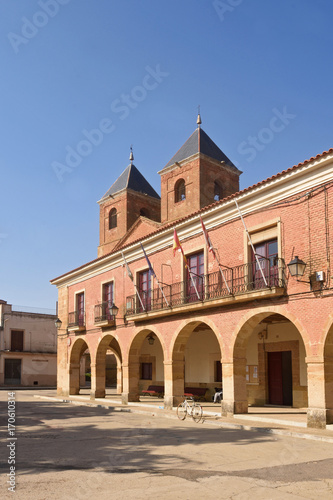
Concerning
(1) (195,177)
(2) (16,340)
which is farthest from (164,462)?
(2) (16,340)

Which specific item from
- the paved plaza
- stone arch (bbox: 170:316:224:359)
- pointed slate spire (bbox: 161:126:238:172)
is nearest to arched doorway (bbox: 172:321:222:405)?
stone arch (bbox: 170:316:224:359)

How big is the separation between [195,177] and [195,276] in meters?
9.16

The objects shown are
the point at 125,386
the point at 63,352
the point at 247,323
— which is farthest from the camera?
the point at 63,352

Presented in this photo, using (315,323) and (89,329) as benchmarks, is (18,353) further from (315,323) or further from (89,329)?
(315,323)

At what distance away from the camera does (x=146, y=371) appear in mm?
28422

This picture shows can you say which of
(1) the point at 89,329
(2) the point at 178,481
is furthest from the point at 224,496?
(1) the point at 89,329

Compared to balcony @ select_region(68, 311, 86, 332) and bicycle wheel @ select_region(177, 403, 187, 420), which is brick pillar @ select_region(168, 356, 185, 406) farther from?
balcony @ select_region(68, 311, 86, 332)

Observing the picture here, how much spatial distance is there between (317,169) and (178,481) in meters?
9.03

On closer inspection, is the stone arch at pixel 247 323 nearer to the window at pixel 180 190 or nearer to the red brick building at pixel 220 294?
the red brick building at pixel 220 294

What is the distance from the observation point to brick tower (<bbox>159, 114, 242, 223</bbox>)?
Answer: 25.7m

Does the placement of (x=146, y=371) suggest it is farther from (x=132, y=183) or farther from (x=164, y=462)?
(x=164, y=462)

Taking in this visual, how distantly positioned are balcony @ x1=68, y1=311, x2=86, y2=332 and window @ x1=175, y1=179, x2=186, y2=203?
779cm

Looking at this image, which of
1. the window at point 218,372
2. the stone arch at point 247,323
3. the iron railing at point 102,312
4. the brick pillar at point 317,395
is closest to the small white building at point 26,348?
the iron railing at point 102,312

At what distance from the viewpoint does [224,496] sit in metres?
6.54
